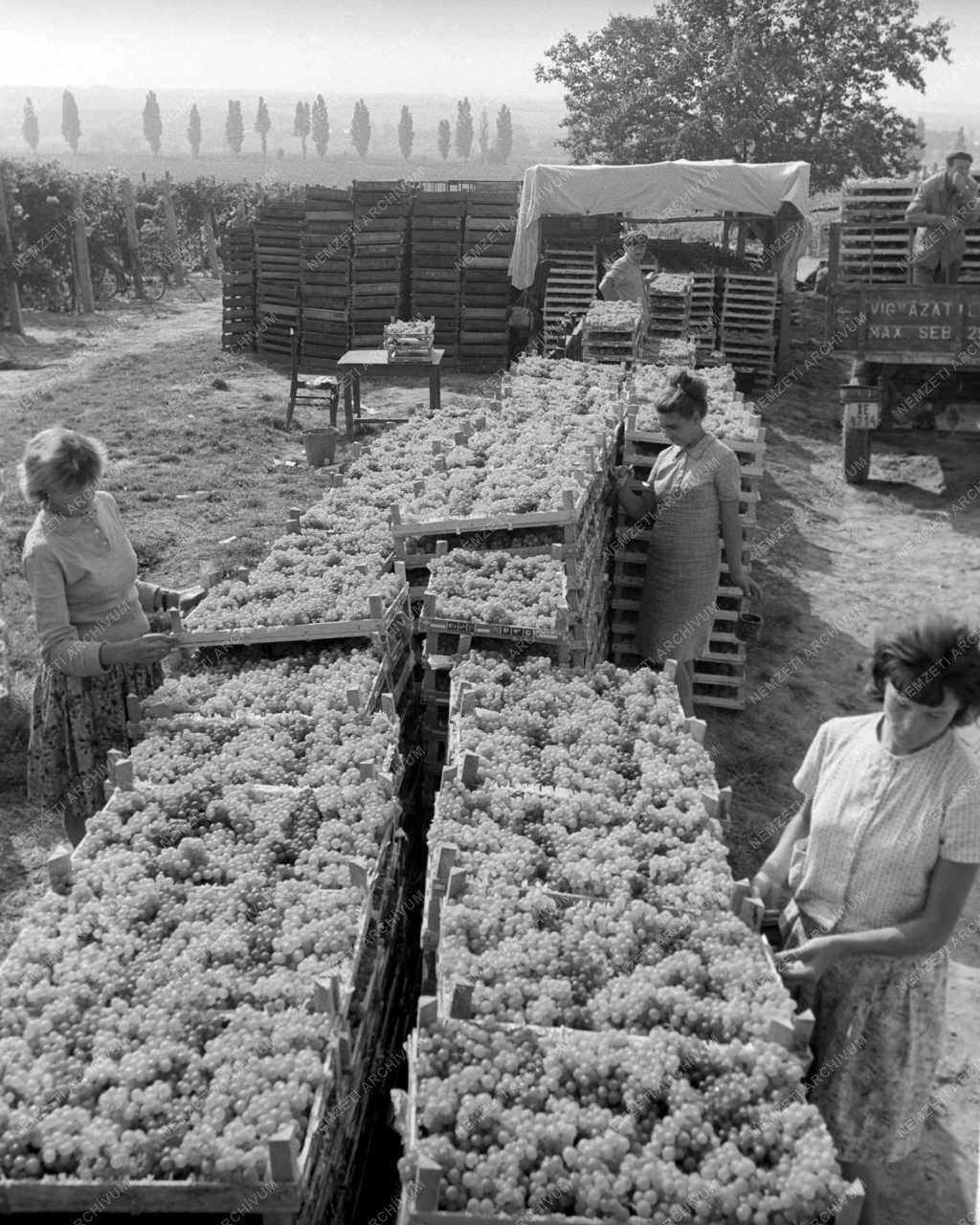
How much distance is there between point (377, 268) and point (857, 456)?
10.3 m

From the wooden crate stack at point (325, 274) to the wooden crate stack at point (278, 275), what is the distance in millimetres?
222

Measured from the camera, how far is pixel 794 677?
8.57 metres

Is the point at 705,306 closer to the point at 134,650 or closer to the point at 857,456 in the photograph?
the point at 857,456

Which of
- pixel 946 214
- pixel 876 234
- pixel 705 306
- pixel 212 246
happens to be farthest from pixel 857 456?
pixel 212 246

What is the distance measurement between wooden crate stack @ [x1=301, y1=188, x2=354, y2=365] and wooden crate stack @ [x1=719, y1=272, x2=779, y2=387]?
21.9ft

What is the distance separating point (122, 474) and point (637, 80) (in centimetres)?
2030

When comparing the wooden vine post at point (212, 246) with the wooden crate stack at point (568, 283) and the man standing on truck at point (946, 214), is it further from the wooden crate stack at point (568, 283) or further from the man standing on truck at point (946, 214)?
the man standing on truck at point (946, 214)

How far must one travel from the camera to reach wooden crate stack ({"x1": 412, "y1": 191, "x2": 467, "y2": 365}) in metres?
20.1

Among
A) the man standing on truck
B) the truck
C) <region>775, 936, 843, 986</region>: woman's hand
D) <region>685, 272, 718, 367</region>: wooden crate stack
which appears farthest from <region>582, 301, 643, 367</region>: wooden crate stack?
<region>775, 936, 843, 986</region>: woman's hand

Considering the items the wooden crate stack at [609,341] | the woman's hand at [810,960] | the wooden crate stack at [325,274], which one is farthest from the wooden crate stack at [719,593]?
the wooden crate stack at [325,274]

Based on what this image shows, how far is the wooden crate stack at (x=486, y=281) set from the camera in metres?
20.1

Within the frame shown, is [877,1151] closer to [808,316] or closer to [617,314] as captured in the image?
[617,314]

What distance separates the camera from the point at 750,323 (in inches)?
729

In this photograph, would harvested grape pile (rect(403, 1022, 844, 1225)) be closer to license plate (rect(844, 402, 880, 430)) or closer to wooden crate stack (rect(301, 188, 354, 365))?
license plate (rect(844, 402, 880, 430))
